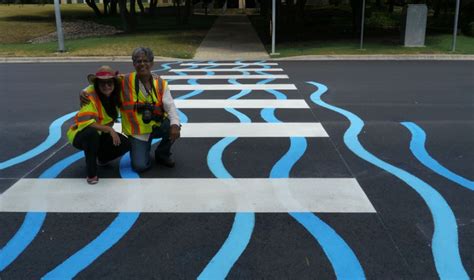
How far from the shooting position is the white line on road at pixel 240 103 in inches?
344

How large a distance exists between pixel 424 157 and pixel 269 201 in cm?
233

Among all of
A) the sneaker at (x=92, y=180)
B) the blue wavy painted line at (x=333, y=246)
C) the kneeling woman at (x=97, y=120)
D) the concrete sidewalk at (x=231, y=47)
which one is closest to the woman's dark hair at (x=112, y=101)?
the kneeling woman at (x=97, y=120)

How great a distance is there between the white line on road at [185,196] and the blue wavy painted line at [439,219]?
0.55 metres

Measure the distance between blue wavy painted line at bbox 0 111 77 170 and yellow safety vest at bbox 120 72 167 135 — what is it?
1455mm

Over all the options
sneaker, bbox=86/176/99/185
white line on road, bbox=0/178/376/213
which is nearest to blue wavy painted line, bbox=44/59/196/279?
white line on road, bbox=0/178/376/213

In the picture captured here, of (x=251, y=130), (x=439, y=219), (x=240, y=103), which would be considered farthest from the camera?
(x=240, y=103)

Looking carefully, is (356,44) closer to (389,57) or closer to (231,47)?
(389,57)

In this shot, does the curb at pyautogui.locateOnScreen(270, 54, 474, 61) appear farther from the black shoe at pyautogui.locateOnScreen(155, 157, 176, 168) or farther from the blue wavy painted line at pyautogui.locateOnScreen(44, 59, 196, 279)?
the blue wavy painted line at pyautogui.locateOnScreen(44, 59, 196, 279)

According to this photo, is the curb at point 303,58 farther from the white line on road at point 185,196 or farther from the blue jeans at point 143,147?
the white line on road at point 185,196

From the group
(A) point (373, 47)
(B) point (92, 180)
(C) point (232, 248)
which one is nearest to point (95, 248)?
(C) point (232, 248)

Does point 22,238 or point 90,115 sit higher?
point 90,115

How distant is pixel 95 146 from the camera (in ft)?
15.6

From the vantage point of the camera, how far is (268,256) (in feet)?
11.5

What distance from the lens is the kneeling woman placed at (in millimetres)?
4691
